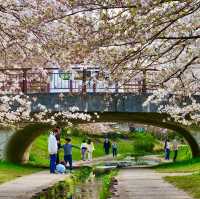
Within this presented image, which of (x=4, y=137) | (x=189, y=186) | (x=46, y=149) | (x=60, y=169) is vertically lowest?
(x=189, y=186)

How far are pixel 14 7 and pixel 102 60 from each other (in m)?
2.05

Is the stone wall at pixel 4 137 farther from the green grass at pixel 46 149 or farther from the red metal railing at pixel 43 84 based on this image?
the green grass at pixel 46 149

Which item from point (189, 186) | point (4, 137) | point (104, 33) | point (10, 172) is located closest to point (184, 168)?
point (10, 172)

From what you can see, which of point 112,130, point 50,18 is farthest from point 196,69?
point 112,130

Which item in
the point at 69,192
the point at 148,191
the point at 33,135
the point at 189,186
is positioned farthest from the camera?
the point at 33,135

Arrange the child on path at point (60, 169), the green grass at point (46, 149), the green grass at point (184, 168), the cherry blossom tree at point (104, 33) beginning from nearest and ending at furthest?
1. the cherry blossom tree at point (104, 33)
2. the child on path at point (60, 169)
3. the green grass at point (184, 168)
4. the green grass at point (46, 149)

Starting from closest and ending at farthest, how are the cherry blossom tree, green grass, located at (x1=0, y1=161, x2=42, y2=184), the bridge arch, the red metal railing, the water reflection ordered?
the cherry blossom tree < the water reflection < the red metal railing < green grass, located at (x1=0, y1=161, x2=42, y2=184) < the bridge arch

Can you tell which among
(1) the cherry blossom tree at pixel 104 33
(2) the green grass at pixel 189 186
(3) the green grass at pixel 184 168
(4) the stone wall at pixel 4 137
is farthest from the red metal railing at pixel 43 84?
(1) the cherry blossom tree at pixel 104 33

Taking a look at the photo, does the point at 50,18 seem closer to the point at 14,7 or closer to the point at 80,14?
the point at 80,14

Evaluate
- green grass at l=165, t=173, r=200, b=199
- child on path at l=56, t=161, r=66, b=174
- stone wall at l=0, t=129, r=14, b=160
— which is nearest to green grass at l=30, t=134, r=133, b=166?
stone wall at l=0, t=129, r=14, b=160

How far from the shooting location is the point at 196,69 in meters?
17.3

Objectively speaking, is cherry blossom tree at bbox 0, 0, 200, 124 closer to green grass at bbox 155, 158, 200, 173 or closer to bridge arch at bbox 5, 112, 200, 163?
green grass at bbox 155, 158, 200, 173

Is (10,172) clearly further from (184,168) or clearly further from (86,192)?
(86,192)

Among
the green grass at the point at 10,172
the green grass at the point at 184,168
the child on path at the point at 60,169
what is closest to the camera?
the green grass at the point at 10,172
